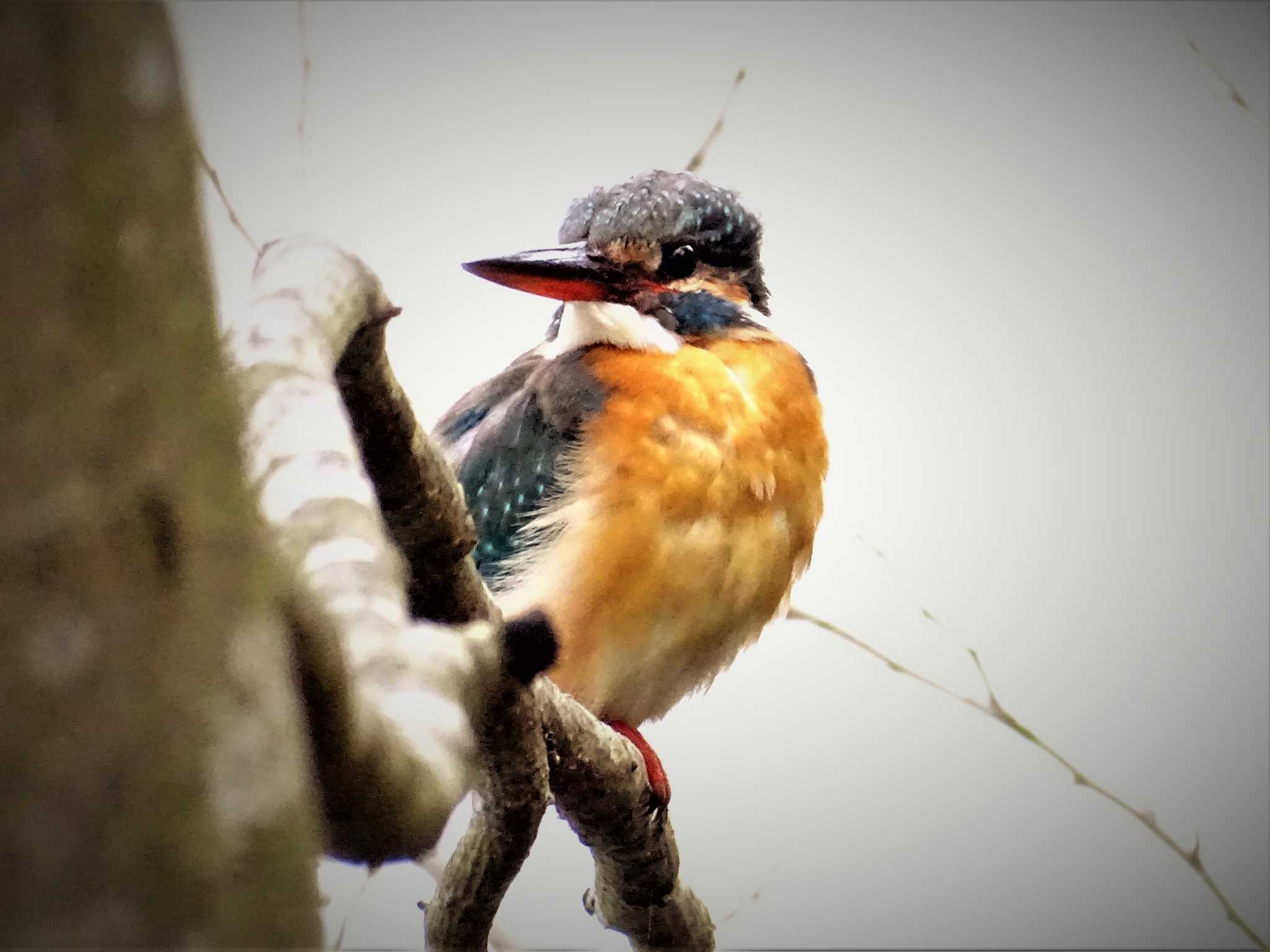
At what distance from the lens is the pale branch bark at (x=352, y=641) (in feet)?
0.82

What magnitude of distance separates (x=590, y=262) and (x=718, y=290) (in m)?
0.18

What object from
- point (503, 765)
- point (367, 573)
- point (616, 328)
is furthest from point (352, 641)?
point (616, 328)

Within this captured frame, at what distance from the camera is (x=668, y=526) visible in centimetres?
113

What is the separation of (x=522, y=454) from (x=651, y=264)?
0.85 feet

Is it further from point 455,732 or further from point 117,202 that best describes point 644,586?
point 117,202

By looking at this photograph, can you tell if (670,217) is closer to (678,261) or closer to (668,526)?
(678,261)

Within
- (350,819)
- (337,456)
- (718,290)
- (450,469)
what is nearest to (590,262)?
(718,290)

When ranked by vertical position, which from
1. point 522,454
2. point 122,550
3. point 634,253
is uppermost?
point 122,550

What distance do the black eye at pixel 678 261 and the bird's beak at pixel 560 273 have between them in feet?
0.19

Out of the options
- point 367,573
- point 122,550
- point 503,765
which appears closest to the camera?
point 122,550

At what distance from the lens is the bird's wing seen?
1198 millimetres

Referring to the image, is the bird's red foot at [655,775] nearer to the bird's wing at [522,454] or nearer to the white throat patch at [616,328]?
the bird's wing at [522,454]

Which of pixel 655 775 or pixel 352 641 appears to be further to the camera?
pixel 655 775

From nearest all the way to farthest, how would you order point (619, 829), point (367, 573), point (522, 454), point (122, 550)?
point (122, 550) → point (367, 573) → point (619, 829) → point (522, 454)
